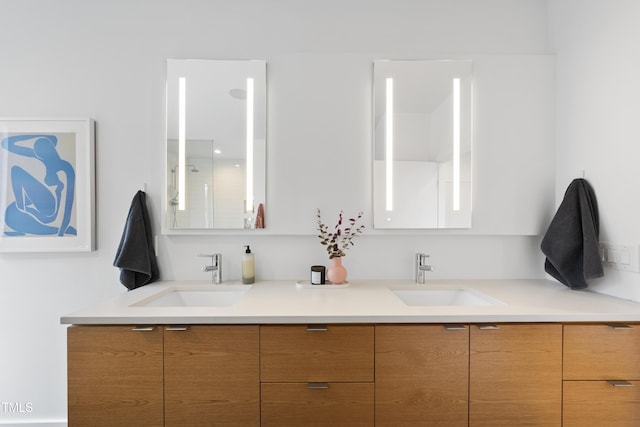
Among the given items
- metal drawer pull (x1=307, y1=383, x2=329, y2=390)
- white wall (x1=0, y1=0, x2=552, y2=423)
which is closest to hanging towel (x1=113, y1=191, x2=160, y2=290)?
white wall (x1=0, y1=0, x2=552, y2=423)

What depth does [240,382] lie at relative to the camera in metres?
1.19

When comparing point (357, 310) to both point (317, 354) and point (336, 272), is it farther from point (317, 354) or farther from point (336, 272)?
point (336, 272)

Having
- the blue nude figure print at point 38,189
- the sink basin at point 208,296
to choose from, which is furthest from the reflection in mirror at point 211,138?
the blue nude figure print at point 38,189

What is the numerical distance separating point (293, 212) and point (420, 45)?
3.89ft

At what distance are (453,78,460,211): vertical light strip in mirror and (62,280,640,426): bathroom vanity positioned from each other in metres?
0.74

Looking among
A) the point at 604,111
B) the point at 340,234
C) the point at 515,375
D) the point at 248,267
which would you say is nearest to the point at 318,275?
the point at 340,234

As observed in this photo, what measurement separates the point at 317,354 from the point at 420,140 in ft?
4.05

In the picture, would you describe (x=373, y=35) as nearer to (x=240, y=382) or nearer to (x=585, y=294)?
(x=585, y=294)

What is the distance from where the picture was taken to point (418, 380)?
119 cm

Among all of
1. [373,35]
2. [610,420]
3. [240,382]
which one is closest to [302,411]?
[240,382]

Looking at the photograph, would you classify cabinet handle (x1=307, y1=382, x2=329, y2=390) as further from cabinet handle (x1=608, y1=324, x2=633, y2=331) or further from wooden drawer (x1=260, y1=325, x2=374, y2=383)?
cabinet handle (x1=608, y1=324, x2=633, y2=331)

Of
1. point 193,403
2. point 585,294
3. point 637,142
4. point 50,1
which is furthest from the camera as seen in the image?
point 50,1

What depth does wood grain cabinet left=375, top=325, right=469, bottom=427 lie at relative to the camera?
1188 millimetres

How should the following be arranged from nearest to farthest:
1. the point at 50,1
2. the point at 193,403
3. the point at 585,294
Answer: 1. the point at 193,403
2. the point at 585,294
3. the point at 50,1
